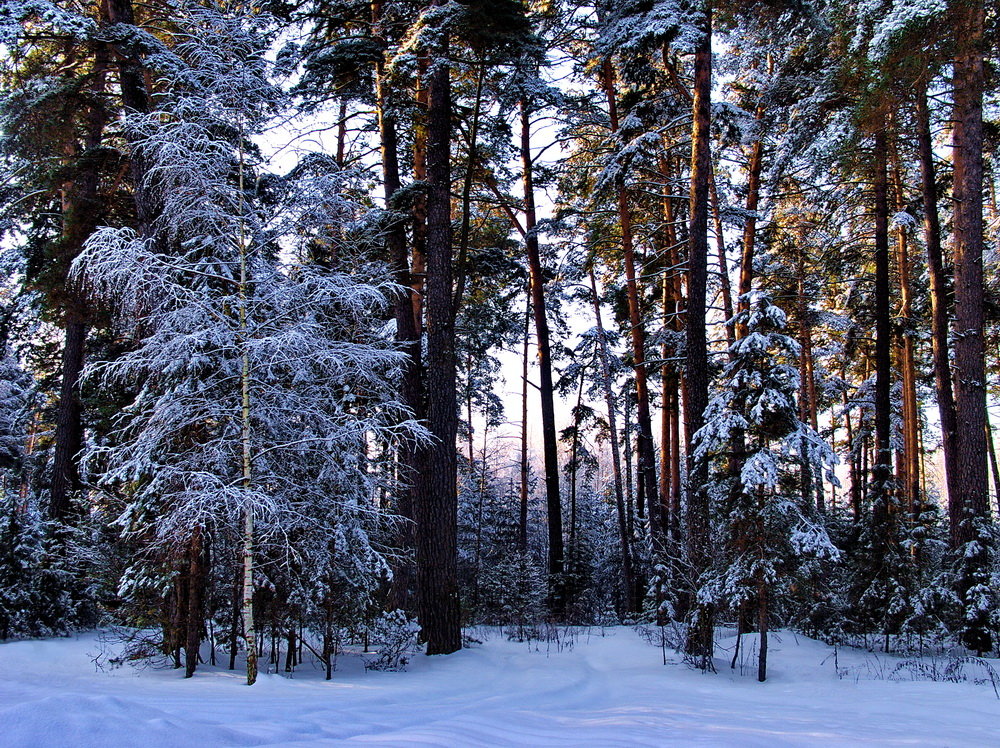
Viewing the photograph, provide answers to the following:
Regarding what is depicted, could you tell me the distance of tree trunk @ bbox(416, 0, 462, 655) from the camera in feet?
28.8

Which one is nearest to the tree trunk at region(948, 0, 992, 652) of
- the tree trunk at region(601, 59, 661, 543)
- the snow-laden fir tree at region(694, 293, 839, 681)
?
the snow-laden fir tree at region(694, 293, 839, 681)

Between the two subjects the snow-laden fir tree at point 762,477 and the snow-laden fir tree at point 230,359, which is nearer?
the snow-laden fir tree at point 230,359

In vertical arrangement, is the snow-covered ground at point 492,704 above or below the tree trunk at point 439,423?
below

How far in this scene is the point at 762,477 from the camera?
7.29m

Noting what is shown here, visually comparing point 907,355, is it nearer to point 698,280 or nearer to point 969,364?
point 969,364

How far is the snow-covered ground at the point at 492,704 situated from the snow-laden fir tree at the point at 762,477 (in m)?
1.12

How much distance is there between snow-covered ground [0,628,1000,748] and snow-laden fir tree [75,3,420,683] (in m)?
1.05

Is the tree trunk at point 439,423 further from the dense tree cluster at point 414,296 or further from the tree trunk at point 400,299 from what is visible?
the tree trunk at point 400,299

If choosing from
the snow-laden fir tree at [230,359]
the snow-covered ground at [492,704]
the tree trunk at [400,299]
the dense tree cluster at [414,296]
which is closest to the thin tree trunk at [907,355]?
the dense tree cluster at [414,296]

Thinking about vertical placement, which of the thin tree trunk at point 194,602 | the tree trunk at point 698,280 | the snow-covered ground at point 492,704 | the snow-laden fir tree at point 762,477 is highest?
the tree trunk at point 698,280

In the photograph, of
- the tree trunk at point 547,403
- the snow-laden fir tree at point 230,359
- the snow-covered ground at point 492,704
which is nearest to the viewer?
the snow-covered ground at point 492,704

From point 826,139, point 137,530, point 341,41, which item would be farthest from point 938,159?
point 137,530

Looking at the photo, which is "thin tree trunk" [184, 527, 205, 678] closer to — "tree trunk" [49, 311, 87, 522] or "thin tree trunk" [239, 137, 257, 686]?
"thin tree trunk" [239, 137, 257, 686]

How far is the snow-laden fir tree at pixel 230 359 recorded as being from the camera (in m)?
6.49
